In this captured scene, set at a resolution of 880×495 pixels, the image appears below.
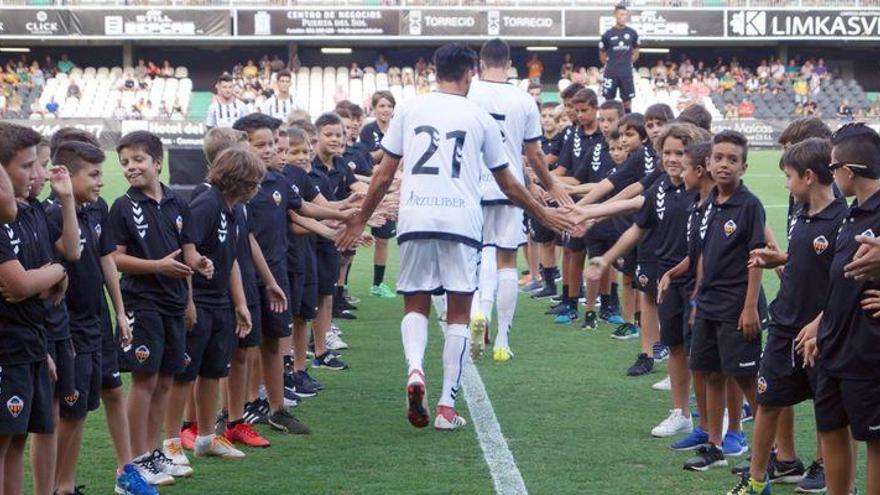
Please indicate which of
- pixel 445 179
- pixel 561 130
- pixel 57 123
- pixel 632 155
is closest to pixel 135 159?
pixel 445 179

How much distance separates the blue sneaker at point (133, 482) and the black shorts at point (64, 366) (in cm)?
67

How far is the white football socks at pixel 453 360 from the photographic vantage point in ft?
26.5

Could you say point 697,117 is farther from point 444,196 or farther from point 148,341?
point 148,341

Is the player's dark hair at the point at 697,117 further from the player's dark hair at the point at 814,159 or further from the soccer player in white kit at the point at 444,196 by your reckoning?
the player's dark hair at the point at 814,159

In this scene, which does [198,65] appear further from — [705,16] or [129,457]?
[129,457]

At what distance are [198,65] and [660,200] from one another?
42.7 m

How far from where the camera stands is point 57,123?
131ft

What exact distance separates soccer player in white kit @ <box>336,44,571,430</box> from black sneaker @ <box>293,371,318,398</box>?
Result: 4.41ft

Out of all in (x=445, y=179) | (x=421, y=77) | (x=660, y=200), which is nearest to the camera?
(x=445, y=179)

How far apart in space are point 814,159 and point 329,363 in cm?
516

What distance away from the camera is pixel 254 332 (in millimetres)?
7684

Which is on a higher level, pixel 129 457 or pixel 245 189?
pixel 245 189

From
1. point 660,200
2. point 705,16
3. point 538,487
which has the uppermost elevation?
point 705,16

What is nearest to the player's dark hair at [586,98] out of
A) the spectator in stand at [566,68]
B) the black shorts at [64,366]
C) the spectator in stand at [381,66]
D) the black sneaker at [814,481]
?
the black sneaker at [814,481]
